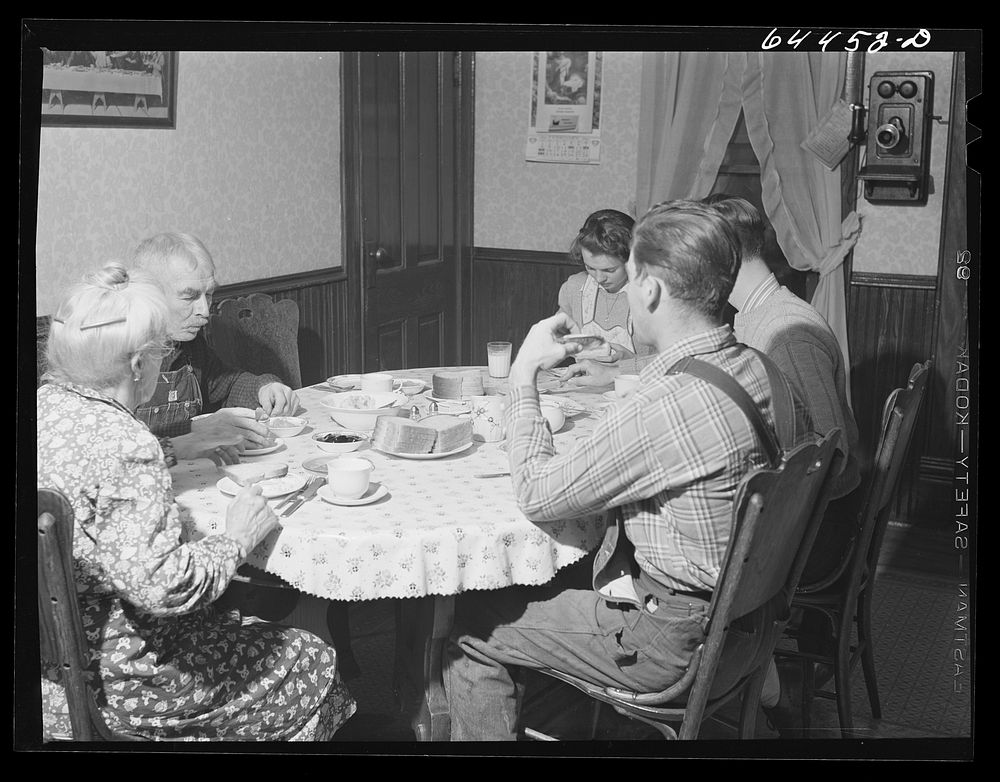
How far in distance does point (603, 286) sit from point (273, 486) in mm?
1622

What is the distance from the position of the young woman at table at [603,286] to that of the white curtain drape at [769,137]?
91 cm

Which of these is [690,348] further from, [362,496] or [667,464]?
[362,496]

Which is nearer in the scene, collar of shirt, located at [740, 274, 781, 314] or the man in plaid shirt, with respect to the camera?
the man in plaid shirt

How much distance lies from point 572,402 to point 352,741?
107 cm

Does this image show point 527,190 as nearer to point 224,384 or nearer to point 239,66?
point 239,66

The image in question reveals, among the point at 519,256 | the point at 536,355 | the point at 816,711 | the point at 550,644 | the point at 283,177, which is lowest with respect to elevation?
the point at 816,711

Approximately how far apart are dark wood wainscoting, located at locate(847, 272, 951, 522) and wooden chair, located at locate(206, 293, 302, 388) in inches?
83.6

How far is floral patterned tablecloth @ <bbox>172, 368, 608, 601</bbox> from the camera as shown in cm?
218

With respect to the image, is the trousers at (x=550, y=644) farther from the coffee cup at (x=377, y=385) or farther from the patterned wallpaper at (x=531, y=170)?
the patterned wallpaper at (x=531, y=170)

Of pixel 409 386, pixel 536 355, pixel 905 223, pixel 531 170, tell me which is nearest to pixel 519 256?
pixel 531 170

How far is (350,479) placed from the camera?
7.44ft

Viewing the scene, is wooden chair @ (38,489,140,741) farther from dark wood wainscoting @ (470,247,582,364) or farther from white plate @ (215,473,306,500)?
dark wood wainscoting @ (470,247,582,364)

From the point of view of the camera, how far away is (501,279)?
532cm

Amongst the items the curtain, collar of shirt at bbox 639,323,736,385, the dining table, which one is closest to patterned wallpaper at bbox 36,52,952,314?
the curtain
